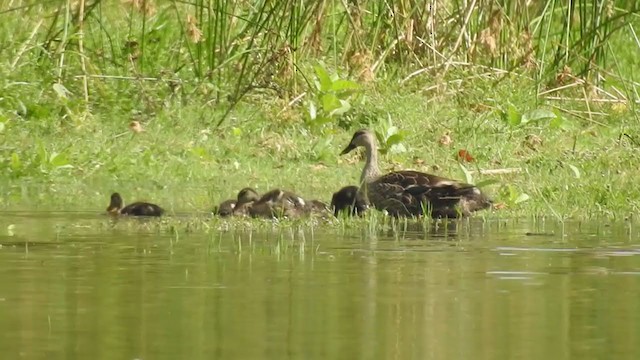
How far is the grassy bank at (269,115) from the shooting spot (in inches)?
570

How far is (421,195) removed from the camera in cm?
1252

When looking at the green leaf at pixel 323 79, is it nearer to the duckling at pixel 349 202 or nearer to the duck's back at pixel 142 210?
the duckling at pixel 349 202

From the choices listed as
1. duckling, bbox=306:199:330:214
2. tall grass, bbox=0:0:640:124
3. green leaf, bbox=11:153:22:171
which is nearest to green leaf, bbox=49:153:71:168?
green leaf, bbox=11:153:22:171

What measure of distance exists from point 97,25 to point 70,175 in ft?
13.7

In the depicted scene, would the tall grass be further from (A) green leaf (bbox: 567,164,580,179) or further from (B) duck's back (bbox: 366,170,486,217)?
(B) duck's back (bbox: 366,170,486,217)

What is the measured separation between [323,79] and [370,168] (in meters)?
3.00

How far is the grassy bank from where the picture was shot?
47.5ft

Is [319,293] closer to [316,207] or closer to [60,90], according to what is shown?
[316,207]

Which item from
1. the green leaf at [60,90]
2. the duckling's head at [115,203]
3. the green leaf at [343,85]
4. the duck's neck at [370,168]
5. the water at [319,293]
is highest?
the green leaf at [343,85]

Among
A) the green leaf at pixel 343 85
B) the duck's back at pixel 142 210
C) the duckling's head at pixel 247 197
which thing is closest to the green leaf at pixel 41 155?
the duck's back at pixel 142 210

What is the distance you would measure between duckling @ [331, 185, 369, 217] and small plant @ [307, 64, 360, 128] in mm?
3187

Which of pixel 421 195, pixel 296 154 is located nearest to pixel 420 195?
pixel 421 195

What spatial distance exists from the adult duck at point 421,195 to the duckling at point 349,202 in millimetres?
82

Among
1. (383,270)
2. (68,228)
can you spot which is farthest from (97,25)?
(383,270)
